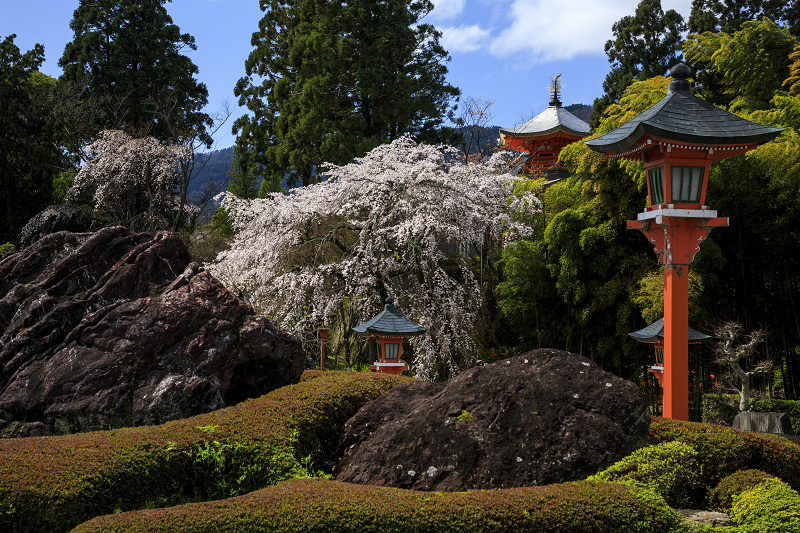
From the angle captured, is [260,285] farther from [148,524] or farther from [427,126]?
[427,126]

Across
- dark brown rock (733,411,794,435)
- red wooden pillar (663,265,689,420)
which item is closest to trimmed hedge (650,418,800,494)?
red wooden pillar (663,265,689,420)

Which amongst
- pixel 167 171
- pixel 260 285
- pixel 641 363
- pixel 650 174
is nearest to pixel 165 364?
pixel 650 174

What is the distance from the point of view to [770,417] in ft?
20.9

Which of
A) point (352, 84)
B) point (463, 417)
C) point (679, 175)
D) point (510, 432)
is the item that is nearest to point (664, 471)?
point (510, 432)

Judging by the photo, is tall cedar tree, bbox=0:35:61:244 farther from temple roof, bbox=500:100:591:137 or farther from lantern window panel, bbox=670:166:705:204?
lantern window panel, bbox=670:166:705:204

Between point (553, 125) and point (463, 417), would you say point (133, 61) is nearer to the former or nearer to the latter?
point (553, 125)

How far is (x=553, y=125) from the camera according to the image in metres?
18.9

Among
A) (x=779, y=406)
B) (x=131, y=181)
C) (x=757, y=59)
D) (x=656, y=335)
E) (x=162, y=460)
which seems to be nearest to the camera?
(x=162, y=460)

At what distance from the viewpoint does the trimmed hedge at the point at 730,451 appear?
399 centimetres

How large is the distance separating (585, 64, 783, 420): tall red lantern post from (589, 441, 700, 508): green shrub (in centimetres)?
203

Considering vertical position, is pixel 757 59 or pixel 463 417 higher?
pixel 757 59

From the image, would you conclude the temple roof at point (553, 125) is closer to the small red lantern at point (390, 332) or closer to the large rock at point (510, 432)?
the small red lantern at point (390, 332)

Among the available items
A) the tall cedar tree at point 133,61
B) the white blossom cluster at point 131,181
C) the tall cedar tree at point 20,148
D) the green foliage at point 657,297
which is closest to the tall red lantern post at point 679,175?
the green foliage at point 657,297

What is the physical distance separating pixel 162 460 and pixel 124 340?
1185mm
